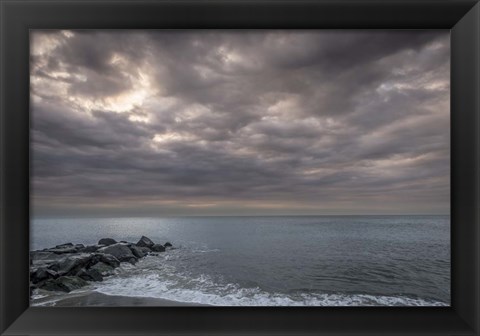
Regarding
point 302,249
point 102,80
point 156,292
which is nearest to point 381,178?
point 302,249

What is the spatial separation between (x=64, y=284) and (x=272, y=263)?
2.83 meters

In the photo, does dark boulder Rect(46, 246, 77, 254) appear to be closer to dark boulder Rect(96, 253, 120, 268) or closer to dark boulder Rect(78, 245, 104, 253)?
dark boulder Rect(78, 245, 104, 253)

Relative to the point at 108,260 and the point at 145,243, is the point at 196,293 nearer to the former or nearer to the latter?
the point at 108,260

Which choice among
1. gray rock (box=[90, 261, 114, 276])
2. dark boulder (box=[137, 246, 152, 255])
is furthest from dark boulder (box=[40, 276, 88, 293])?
dark boulder (box=[137, 246, 152, 255])

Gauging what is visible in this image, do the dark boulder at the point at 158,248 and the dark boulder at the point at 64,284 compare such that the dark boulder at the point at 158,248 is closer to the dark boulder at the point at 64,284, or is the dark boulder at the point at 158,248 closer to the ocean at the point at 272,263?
the ocean at the point at 272,263

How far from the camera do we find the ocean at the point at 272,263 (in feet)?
5.54

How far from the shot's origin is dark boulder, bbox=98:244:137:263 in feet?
8.76

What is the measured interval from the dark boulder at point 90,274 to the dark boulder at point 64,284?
0.20ft

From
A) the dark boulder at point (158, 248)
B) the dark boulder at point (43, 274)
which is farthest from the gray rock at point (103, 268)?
the dark boulder at point (158, 248)

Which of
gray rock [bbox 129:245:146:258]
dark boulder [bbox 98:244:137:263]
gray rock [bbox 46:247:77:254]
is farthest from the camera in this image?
gray rock [bbox 129:245:146:258]

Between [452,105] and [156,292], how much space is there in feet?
6.33

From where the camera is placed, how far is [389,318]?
0.95 m

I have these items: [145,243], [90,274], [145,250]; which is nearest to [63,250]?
[90,274]

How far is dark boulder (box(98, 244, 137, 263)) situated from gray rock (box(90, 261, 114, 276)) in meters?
0.29
